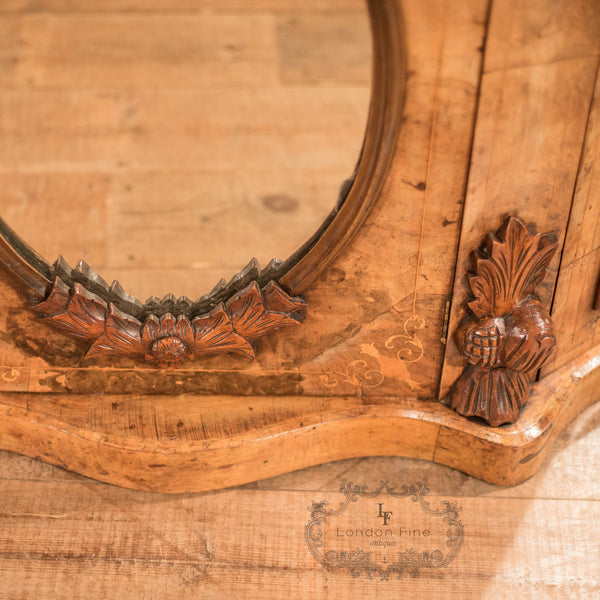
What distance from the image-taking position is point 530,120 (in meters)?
0.83

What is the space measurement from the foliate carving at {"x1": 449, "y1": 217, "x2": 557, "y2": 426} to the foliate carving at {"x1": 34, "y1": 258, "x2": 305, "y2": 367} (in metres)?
0.19

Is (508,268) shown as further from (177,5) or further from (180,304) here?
(177,5)

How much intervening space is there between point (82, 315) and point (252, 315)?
18cm

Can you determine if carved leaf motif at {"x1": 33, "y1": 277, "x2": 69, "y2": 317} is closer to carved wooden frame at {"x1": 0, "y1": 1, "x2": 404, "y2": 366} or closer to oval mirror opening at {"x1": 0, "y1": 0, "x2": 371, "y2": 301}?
carved wooden frame at {"x1": 0, "y1": 1, "x2": 404, "y2": 366}

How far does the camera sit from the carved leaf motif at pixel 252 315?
37.8 inches

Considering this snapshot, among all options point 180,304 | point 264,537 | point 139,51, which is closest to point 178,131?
point 139,51

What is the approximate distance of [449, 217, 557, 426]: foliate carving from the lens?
2.98 ft

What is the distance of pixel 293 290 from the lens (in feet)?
3.15

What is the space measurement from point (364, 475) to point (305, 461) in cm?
7

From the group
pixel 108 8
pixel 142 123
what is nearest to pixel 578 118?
pixel 142 123

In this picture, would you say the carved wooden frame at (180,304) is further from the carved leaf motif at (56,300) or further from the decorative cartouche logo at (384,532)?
the decorative cartouche logo at (384,532)

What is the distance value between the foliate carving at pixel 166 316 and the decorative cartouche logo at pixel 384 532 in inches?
9.1

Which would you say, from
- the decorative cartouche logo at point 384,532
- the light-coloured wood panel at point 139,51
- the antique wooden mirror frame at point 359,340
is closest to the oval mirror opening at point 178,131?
the light-coloured wood panel at point 139,51

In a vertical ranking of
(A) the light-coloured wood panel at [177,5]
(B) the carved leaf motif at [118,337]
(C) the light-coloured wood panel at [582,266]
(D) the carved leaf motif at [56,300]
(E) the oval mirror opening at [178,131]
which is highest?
(A) the light-coloured wood panel at [177,5]
